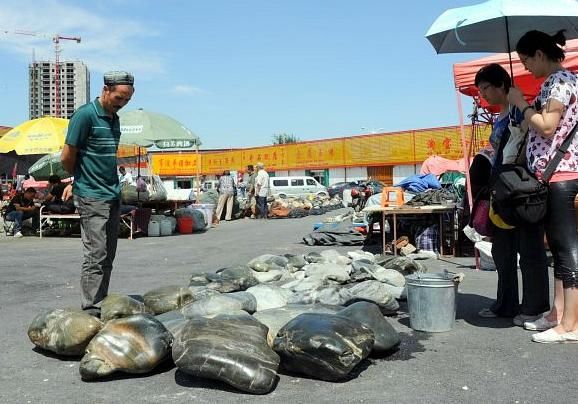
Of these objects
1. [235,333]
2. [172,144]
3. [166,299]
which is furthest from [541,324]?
[172,144]

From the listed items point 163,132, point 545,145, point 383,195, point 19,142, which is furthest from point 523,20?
point 19,142

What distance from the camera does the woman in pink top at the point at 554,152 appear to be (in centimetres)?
385

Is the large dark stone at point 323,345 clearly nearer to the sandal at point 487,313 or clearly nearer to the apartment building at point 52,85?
the sandal at point 487,313

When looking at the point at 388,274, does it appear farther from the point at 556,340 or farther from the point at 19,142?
the point at 19,142

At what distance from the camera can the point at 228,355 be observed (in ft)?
10.5

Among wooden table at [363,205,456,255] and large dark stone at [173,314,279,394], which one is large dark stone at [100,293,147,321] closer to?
large dark stone at [173,314,279,394]

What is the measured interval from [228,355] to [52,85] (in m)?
73.9

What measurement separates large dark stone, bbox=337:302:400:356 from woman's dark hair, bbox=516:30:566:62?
2.10 m

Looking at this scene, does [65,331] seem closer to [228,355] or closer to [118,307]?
[118,307]

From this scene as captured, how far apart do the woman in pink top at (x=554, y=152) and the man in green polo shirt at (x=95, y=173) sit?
301 centimetres

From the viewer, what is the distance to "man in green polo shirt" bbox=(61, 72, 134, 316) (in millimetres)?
4461

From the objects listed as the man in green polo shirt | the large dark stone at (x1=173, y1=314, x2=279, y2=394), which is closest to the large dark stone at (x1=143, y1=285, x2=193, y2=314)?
the man in green polo shirt

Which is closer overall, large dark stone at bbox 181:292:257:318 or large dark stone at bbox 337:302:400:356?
large dark stone at bbox 337:302:400:356

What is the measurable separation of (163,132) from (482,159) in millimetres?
10781
